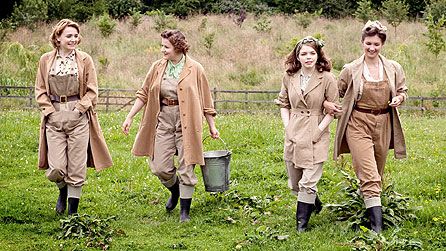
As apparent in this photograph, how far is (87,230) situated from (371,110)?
3.22 metres

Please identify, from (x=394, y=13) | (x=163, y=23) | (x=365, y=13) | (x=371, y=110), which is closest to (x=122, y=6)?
(x=163, y=23)

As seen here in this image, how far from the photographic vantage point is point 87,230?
794 centimetres

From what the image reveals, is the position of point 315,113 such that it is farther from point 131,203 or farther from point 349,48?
point 349,48

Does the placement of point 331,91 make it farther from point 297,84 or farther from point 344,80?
point 297,84

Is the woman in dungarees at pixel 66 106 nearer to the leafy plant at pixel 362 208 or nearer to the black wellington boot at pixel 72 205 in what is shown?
the black wellington boot at pixel 72 205

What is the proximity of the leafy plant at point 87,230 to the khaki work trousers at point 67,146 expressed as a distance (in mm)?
487

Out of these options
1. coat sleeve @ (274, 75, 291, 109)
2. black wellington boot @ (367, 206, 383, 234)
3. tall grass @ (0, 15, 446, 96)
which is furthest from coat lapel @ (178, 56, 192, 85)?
tall grass @ (0, 15, 446, 96)

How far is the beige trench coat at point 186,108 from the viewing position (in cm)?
840

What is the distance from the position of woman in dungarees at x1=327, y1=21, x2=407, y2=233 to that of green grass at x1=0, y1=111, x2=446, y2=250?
572mm

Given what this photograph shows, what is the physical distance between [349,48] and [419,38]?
3.18 m

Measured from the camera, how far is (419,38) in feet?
102

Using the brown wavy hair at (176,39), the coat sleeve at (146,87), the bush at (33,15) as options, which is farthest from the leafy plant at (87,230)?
the bush at (33,15)

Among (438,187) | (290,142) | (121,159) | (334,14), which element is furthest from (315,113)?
(334,14)

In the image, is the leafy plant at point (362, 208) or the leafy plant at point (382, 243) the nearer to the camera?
the leafy plant at point (382, 243)
